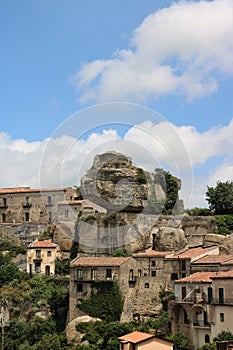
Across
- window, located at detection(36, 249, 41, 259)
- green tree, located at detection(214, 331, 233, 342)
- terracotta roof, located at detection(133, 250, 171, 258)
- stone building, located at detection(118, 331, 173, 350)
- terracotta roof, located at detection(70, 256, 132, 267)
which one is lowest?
stone building, located at detection(118, 331, 173, 350)

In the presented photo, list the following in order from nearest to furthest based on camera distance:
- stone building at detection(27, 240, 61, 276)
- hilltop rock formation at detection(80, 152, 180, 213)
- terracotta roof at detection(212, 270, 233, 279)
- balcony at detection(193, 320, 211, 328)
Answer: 1. terracotta roof at detection(212, 270, 233, 279)
2. balcony at detection(193, 320, 211, 328)
3. hilltop rock formation at detection(80, 152, 180, 213)
4. stone building at detection(27, 240, 61, 276)

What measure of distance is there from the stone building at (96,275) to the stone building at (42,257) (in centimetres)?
1011

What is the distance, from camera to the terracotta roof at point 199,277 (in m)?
40.8

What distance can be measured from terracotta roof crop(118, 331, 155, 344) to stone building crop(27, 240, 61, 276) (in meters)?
19.3

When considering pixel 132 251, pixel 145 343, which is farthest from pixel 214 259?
pixel 132 251

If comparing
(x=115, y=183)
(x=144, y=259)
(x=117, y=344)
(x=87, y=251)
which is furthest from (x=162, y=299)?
(x=115, y=183)

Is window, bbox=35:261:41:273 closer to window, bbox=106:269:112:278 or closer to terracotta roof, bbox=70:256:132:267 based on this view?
terracotta roof, bbox=70:256:132:267

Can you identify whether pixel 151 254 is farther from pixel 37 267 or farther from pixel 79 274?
pixel 37 267

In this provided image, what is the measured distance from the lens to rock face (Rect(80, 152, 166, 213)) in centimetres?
5597

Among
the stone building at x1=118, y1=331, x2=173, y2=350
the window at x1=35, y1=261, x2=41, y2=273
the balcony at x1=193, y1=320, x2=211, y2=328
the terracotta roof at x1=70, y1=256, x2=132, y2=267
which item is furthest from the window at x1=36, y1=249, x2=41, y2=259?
the balcony at x1=193, y1=320, x2=211, y2=328

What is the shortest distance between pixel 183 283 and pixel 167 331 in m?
3.73

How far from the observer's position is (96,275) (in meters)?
46.9

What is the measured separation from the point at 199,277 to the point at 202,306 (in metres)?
2.43

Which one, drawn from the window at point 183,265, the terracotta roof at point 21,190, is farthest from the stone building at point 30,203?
the window at point 183,265
